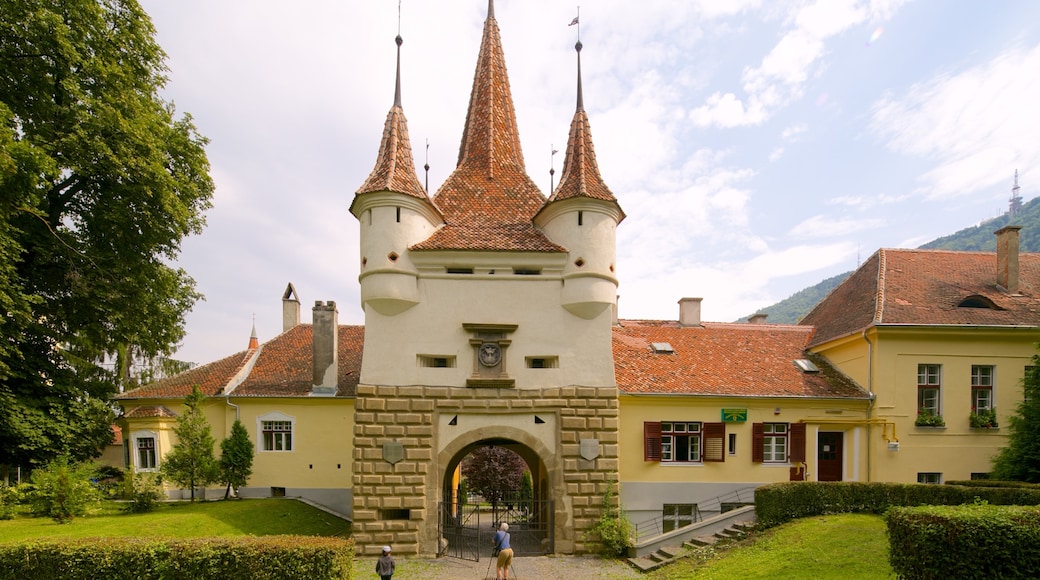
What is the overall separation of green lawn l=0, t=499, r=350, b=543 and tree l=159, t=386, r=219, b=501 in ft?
3.25

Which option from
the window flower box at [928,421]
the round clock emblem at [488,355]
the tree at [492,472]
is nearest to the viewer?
the round clock emblem at [488,355]

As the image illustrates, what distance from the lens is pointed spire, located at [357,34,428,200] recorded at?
1808 centimetres

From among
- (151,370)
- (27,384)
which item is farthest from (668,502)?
(151,370)

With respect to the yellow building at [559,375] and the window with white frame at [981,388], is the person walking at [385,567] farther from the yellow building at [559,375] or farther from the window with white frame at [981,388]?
the window with white frame at [981,388]

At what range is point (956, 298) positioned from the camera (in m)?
21.6

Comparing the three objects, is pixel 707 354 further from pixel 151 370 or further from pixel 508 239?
pixel 151 370

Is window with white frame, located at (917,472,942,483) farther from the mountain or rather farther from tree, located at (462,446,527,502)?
the mountain

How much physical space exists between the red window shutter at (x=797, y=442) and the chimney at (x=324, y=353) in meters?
18.2

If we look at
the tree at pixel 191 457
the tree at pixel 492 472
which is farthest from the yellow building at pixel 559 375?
the tree at pixel 492 472

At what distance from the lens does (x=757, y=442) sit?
2055cm

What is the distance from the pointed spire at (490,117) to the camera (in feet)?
71.1

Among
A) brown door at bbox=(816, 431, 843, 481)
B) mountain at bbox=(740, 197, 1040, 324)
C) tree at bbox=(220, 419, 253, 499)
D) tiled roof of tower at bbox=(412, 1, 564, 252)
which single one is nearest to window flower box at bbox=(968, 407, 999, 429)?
brown door at bbox=(816, 431, 843, 481)

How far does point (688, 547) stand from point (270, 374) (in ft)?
59.5

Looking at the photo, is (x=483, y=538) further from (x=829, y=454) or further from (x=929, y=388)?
(x=929, y=388)
